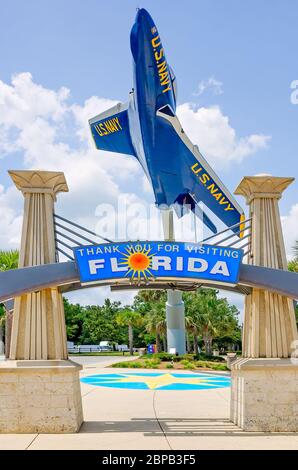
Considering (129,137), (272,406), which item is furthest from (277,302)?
(129,137)

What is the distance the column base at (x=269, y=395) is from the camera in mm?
11883

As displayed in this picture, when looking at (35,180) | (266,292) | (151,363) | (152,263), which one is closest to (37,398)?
(152,263)

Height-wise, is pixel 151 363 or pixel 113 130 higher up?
pixel 113 130

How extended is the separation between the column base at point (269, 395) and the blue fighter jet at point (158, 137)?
18.7 meters

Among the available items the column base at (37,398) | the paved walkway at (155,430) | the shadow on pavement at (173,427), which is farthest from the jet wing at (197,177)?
the column base at (37,398)

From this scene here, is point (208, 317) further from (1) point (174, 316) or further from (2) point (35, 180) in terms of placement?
(2) point (35, 180)

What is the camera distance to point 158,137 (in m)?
34.8

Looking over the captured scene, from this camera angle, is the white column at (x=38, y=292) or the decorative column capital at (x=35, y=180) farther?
the decorative column capital at (x=35, y=180)

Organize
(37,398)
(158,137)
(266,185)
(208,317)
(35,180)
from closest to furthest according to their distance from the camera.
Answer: (37,398) < (35,180) < (266,185) < (158,137) < (208,317)

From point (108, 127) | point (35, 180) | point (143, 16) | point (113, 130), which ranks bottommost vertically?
point (35, 180)

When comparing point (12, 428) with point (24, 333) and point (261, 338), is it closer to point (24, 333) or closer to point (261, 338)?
point (24, 333)

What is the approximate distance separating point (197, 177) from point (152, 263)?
23.5 metres

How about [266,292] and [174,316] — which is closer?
[266,292]

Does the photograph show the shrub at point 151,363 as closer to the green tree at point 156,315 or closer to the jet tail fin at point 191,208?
the jet tail fin at point 191,208
